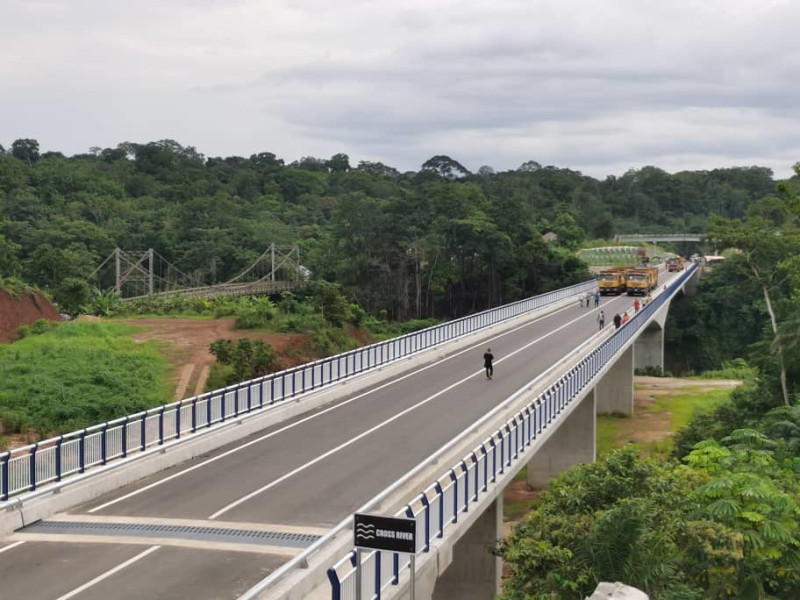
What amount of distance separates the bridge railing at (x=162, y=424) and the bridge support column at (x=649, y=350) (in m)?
52.7

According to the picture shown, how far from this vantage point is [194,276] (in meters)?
103

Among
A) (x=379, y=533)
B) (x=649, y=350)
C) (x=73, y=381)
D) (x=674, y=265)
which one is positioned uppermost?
(x=379, y=533)

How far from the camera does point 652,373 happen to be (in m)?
85.3

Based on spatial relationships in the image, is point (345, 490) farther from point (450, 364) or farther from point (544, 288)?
point (544, 288)

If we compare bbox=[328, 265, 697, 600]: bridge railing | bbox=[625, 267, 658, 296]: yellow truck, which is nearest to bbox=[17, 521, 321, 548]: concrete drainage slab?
bbox=[328, 265, 697, 600]: bridge railing

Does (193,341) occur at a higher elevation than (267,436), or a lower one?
higher

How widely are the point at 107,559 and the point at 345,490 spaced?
5.62 m

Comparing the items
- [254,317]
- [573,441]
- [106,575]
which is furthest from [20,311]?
[106,575]

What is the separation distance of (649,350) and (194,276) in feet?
151

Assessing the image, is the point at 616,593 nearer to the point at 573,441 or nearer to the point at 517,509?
the point at 517,509

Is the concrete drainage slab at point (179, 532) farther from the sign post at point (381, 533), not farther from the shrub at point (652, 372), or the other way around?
the shrub at point (652, 372)

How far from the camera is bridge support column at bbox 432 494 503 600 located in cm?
2405

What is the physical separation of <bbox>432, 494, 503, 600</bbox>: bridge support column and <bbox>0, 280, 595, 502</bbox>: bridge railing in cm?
662

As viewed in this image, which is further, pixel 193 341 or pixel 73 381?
pixel 193 341
